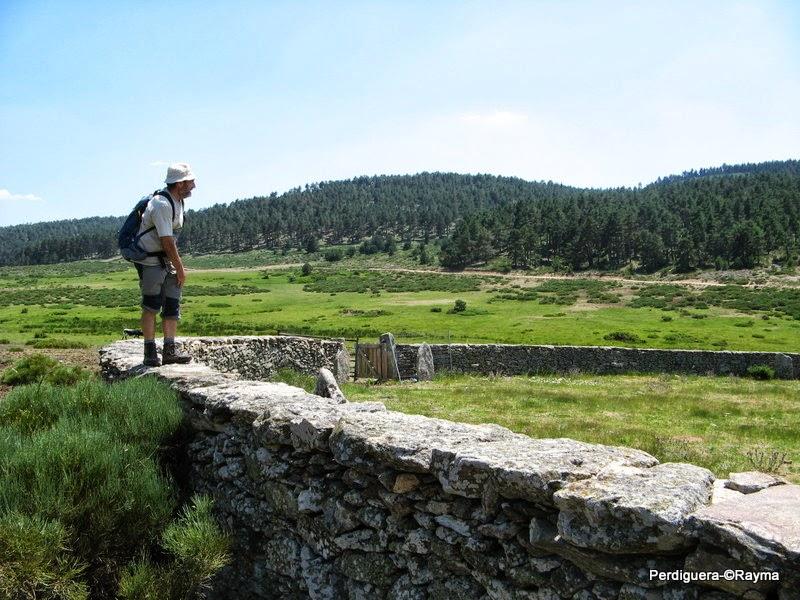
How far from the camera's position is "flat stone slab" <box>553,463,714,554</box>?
11.0 ft

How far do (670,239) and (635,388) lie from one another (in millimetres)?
118758

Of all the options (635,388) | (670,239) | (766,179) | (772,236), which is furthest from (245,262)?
(635,388)

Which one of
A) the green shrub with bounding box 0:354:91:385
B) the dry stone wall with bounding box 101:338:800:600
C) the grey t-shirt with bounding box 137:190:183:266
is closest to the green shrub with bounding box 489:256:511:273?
the green shrub with bounding box 0:354:91:385

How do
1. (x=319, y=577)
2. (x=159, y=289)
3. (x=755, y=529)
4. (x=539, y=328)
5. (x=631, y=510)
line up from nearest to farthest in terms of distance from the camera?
(x=755, y=529)
(x=631, y=510)
(x=319, y=577)
(x=159, y=289)
(x=539, y=328)

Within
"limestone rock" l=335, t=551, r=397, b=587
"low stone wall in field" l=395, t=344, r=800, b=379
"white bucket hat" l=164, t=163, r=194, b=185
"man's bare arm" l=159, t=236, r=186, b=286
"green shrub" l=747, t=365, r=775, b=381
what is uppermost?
"white bucket hat" l=164, t=163, r=194, b=185

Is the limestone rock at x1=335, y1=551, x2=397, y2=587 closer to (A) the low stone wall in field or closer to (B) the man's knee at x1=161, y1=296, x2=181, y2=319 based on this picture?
(B) the man's knee at x1=161, y1=296, x2=181, y2=319

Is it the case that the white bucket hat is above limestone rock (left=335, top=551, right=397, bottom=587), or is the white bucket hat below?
above

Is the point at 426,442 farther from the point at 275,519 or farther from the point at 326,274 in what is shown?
the point at 326,274

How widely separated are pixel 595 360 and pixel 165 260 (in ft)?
73.0

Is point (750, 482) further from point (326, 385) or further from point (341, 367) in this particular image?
point (341, 367)

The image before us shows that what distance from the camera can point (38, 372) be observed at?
47.0 ft

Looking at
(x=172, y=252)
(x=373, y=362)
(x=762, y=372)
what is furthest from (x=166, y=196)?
(x=762, y=372)

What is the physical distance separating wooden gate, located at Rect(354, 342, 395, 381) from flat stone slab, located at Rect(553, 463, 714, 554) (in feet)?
63.0

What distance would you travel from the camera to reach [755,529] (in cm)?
312
